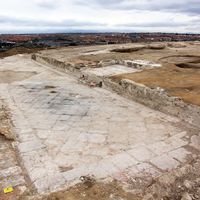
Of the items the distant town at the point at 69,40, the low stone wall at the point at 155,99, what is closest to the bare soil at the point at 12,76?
the low stone wall at the point at 155,99

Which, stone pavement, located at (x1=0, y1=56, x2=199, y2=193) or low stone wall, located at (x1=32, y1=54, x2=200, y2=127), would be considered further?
low stone wall, located at (x1=32, y1=54, x2=200, y2=127)

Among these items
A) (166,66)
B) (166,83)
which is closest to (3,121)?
(166,83)

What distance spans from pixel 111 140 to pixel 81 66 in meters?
6.76

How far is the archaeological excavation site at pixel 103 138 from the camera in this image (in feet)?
11.7

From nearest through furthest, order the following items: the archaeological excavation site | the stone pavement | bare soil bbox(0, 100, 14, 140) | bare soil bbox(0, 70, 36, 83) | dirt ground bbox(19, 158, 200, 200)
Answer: dirt ground bbox(19, 158, 200, 200) < the archaeological excavation site < the stone pavement < bare soil bbox(0, 100, 14, 140) < bare soil bbox(0, 70, 36, 83)

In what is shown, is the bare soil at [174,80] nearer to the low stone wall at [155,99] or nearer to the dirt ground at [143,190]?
the low stone wall at [155,99]

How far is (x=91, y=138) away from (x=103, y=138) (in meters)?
0.23

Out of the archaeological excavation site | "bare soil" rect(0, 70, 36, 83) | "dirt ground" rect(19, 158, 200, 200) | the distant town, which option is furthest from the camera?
the distant town

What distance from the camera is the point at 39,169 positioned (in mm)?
→ 3988

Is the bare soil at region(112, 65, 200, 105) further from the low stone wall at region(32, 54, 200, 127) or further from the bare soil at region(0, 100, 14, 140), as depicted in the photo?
the bare soil at region(0, 100, 14, 140)

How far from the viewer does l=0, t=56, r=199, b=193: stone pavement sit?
3951mm

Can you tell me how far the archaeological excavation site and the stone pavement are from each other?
14mm

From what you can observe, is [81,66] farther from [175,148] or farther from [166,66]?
[175,148]

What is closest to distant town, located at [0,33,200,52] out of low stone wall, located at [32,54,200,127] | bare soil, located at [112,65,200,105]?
bare soil, located at [112,65,200,105]
